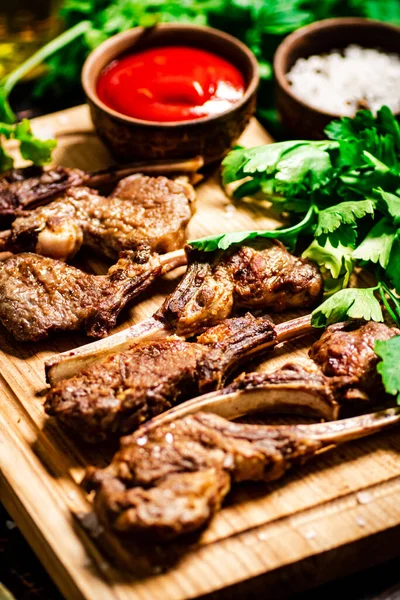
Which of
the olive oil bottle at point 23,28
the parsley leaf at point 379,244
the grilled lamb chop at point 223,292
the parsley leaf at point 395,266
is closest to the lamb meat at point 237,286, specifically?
the grilled lamb chop at point 223,292

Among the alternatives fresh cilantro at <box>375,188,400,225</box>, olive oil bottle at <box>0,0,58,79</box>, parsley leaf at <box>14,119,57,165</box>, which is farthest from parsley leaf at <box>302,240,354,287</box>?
olive oil bottle at <box>0,0,58,79</box>

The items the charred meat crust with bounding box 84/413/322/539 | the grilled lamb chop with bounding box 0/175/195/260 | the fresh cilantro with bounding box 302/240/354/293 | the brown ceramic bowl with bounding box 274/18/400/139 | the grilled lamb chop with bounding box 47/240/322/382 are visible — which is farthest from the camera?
the brown ceramic bowl with bounding box 274/18/400/139

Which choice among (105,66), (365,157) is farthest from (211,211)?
(105,66)

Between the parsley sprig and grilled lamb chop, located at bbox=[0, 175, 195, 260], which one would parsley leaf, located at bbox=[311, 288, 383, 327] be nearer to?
the parsley sprig

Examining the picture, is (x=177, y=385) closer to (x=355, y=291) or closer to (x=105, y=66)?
(x=355, y=291)

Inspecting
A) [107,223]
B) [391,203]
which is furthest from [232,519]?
[391,203]
